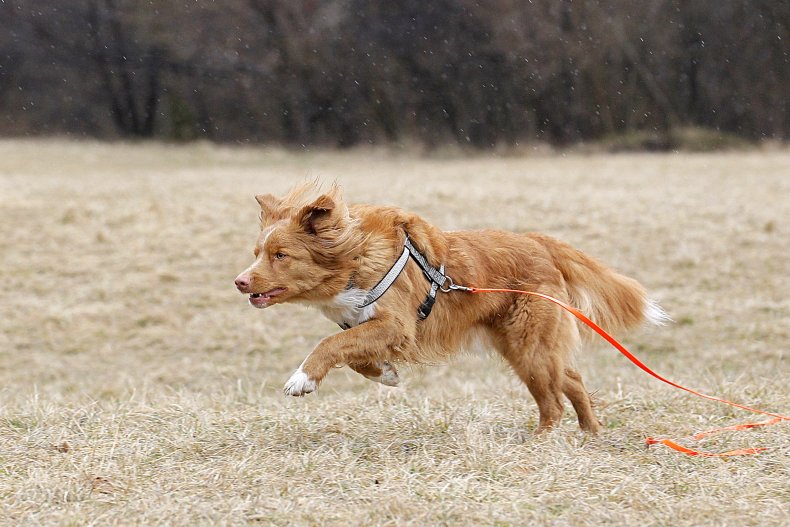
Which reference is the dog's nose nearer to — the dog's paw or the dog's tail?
the dog's paw

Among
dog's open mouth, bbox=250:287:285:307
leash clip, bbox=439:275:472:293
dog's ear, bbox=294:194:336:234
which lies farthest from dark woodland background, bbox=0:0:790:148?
dog's open mouth, bbox=250:287:285:307

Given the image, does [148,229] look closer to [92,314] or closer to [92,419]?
[92,314]

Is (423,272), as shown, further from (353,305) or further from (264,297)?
(264,297)

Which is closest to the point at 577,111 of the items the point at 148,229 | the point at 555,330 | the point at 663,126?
the point at 663,126

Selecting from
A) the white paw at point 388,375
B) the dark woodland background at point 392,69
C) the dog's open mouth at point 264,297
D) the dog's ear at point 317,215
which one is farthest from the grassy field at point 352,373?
the dark woodland background at point 392,69

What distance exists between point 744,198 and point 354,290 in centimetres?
1091

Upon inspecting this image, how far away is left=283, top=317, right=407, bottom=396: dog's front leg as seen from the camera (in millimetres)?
4625

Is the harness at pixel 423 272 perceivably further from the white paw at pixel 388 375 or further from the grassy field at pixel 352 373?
the grassy field at pixel 352 373

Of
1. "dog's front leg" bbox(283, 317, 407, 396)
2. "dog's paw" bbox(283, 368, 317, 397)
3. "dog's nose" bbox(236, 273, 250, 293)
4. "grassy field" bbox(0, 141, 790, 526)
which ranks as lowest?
"grassy field" bbox(0, 141, 790, 526)

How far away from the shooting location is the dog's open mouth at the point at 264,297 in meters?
4.73

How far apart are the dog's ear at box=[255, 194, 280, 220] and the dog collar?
2.41ft

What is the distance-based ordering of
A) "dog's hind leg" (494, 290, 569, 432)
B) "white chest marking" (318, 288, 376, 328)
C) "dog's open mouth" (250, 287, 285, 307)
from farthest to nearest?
1. "dog's hind leg" (494, 290, 569, 432)
2. "white chest marking" (318, 288, 376, 328)
3. "dog's open mouth" (250, 287, 285, 307)

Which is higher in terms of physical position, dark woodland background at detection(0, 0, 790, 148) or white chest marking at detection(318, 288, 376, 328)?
dark woodland background at detection(0, 0, 790, 148)

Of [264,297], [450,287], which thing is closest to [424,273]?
[450,287]
